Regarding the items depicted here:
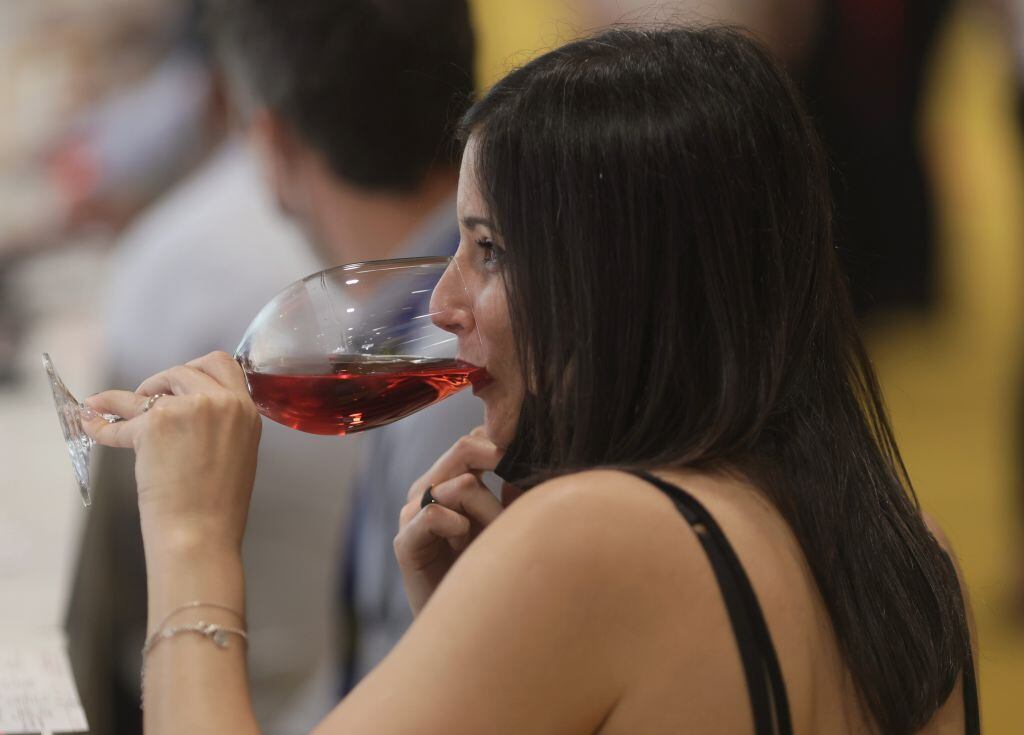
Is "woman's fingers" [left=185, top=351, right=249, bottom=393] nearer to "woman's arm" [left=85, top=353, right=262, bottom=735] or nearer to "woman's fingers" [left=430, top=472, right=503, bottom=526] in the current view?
"woman's arm" [left=85, top=353, right=262, bottom=735]

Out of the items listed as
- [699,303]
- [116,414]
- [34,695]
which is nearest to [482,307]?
[699,303]

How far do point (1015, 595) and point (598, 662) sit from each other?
171cm

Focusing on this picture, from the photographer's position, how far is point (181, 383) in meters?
0.93

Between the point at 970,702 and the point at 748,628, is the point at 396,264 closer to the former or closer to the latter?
the point at 748,628

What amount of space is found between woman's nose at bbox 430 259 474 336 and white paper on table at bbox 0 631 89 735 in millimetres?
548

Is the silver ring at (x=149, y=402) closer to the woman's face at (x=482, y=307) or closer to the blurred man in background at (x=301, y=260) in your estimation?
the woman's face at (x=482, y=307)

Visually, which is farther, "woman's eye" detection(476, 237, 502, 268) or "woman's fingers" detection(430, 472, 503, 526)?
"woman's fingers" detection(430, 472, 503, 526)

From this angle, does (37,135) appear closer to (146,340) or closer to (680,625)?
(146,340)

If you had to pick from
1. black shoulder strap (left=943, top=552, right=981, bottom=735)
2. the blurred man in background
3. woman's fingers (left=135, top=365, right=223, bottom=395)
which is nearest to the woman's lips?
woman's fingers (left=135, top=365, right=223, bottom=395)

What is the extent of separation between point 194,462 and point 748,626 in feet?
1.33

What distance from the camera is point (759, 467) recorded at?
868 millimetres

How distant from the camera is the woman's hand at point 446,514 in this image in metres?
1.10

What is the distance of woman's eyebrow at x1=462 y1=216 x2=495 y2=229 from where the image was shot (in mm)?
923

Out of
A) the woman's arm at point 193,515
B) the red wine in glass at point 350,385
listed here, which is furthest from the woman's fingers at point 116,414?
the red wine in glass at point 350,385
